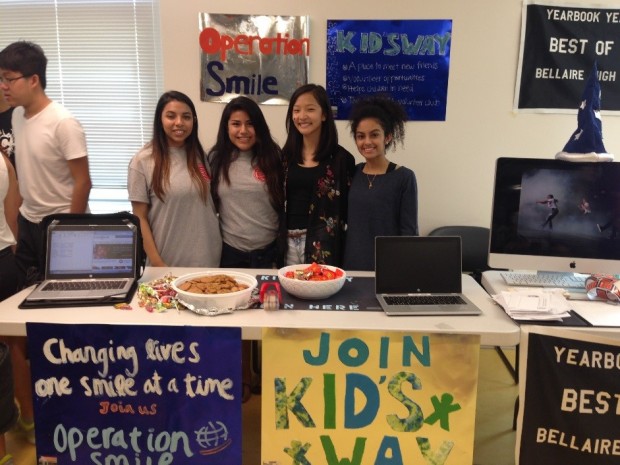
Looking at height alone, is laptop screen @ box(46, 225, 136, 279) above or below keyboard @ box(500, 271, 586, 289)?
above

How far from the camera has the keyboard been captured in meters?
1.83

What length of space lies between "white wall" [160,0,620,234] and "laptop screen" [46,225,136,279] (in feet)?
4.68

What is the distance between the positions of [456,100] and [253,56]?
48.0 inches

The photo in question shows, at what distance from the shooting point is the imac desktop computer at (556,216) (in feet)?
5.76

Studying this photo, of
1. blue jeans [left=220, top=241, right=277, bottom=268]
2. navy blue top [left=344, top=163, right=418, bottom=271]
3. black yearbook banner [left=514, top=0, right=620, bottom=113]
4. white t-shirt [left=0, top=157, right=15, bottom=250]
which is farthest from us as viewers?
black yearbook banner [left=514, top=0, right=620, bottom=113]

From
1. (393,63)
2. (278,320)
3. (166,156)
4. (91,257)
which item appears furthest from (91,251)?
(393,63)

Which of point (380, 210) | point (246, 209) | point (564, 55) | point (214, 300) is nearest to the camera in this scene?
→ point (214, 300)

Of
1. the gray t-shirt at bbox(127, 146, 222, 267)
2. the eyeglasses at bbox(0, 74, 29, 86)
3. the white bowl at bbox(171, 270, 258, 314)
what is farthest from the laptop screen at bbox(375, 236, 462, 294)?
the eyeglasses at bbox(0, 74, 29, 86)

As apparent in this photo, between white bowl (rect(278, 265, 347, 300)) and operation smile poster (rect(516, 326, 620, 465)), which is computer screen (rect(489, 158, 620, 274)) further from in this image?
white bowl (rect(278, 265, 347, 300))

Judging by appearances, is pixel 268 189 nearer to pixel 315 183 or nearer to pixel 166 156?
pixel 315 183

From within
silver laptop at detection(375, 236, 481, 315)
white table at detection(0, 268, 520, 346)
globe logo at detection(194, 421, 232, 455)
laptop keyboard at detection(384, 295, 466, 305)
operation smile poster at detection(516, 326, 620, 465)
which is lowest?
globe logo at detection(194, 421, 232, 455)

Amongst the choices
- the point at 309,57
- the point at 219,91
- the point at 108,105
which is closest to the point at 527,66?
the point at 309,57

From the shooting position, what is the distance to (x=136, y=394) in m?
1.46

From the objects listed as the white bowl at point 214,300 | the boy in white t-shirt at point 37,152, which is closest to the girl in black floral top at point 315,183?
the white bowl at point 214,300
